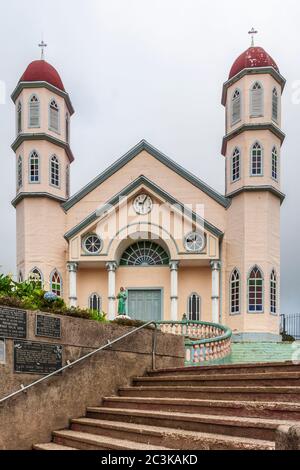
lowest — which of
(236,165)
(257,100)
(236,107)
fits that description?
(236,165)

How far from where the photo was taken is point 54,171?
25656 mm

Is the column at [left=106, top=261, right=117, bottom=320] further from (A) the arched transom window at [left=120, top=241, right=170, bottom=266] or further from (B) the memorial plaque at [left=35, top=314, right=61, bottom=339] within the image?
(B) the memorial plaque at [left=35, top=314, right=61, bottom=339]

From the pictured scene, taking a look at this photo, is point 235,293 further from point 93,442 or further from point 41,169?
point 93,442

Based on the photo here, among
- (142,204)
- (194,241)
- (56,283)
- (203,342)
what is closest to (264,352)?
(194,241)

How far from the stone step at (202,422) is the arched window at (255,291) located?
15147 millimetres

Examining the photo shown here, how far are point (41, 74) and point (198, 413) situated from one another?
21832mm

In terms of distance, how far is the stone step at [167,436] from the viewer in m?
5.72

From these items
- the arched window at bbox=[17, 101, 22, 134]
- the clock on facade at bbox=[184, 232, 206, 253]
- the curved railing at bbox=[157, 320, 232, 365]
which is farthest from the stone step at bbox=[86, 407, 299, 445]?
the arched window at bbox=[17, 101, 22, 134]

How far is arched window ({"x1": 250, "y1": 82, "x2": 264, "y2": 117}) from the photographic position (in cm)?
2433

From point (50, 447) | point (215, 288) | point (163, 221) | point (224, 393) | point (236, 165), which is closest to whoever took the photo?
point (224, 393)

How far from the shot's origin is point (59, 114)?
26094mm
